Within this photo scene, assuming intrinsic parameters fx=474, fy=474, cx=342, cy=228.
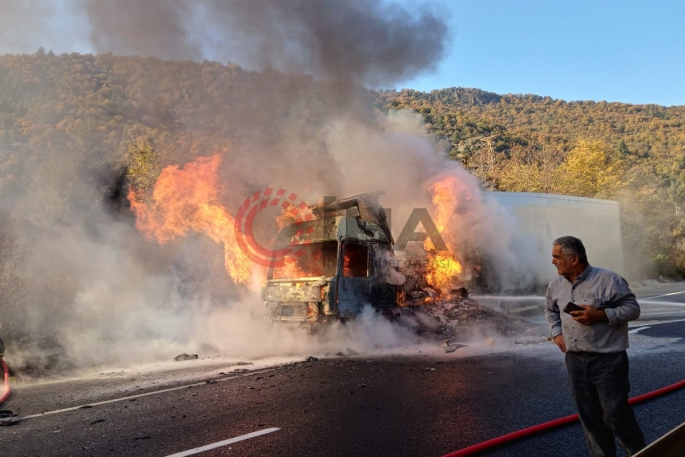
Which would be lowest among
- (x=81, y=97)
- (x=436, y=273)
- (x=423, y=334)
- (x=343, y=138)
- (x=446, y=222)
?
(x=423, y=334)

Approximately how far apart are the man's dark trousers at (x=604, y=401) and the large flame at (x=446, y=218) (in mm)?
8516

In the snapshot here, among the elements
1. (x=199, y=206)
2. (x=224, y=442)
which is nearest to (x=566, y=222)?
(x=199, y=206)

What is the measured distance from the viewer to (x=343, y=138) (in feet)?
45.2

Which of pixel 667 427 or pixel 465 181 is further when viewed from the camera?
pixel 465 181

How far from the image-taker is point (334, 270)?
29.9ft

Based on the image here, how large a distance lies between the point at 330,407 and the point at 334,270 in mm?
4225

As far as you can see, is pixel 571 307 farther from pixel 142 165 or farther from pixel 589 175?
pixel 589 175

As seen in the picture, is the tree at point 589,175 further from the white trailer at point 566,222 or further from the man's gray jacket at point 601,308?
the man's gray jacket at point 601,308

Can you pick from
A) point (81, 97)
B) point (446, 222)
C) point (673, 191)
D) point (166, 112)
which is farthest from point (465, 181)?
point (673, 191)

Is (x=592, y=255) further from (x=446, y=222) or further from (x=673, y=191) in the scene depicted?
(x=673, y=191)

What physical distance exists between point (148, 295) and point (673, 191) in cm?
5815

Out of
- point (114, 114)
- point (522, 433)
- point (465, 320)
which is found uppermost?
point (114, 114)

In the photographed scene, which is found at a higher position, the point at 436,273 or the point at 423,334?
the point at 436,273

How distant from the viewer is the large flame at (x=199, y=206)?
11695 mm
